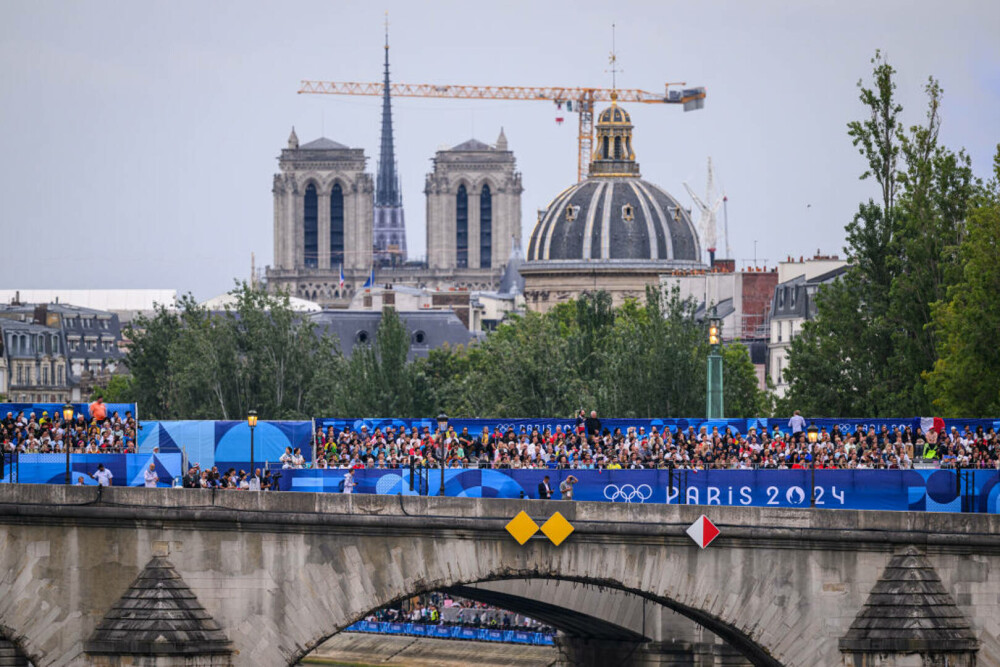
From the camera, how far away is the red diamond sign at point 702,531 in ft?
136

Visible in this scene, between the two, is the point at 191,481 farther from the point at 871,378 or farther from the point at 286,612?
the point at 871,378

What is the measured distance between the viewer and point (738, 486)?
4522 centimetres

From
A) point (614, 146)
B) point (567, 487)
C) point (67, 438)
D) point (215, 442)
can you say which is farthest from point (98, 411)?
point (614, 146)

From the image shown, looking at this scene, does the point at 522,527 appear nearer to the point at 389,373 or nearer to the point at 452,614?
the point at 452,614

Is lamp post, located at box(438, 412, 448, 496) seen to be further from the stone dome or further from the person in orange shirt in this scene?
the stone dome

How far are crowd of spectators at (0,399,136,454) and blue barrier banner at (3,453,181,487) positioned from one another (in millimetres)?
933

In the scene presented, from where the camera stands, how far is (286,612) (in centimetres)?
4247

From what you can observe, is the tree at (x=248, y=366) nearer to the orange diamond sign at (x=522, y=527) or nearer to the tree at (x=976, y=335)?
the tree at (x=976, y=335)

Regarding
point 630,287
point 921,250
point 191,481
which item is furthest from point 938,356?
point 630,287

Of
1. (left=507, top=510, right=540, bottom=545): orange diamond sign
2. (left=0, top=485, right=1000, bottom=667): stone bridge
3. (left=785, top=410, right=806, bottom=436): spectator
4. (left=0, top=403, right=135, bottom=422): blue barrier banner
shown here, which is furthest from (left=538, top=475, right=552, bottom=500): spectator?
(left=0, top=403, right=135, bottom=422): blue barrier banner

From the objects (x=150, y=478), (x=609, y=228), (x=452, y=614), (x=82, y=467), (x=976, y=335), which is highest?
(x=609, y=228)

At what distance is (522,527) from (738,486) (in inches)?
220

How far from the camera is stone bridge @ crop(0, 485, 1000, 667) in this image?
41656mm

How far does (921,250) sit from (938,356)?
3226 millimetres
